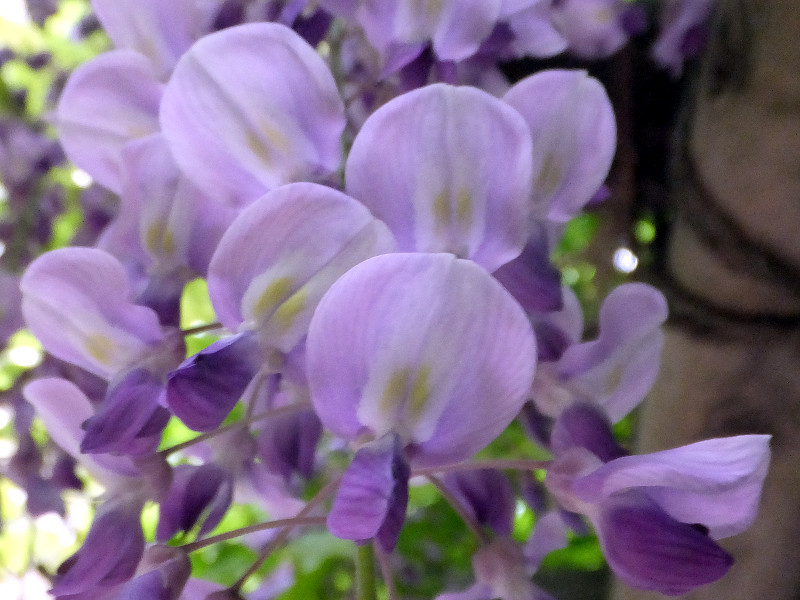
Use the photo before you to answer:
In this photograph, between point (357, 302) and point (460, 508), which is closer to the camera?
point (357, 302)

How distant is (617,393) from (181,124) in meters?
0.27

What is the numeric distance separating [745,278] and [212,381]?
1.44 ft

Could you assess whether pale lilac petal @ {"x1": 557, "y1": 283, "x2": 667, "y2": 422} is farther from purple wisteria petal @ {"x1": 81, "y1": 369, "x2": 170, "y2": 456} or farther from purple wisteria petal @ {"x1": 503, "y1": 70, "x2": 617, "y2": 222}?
purple wisteria petal @ {"x1": 81, "y1": 369, "x2": 170, "y2": 456}

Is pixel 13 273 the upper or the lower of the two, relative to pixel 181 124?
lower

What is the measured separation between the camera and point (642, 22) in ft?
2.17

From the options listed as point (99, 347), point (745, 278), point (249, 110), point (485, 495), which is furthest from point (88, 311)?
point (745, 278)

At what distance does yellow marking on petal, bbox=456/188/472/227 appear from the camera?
0.32m

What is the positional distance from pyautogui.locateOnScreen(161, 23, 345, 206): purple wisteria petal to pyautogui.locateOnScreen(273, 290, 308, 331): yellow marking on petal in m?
0.06

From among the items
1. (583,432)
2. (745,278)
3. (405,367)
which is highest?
(405,367)

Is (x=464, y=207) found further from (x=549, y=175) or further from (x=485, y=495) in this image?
(x=485, y=495)

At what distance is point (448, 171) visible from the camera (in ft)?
1.05

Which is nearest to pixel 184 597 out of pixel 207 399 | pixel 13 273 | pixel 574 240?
pixel 207 399

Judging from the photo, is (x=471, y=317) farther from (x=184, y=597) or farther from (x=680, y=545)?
(x=184, y=597)

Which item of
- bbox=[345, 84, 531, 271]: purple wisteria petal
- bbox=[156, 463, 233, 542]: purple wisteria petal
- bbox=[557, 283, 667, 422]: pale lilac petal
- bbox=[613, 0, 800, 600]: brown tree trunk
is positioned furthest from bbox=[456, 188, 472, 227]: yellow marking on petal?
bbox=[613, 0, 800, 600]: brown tree trunk
